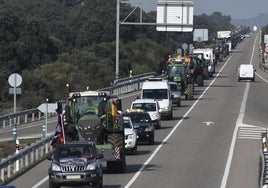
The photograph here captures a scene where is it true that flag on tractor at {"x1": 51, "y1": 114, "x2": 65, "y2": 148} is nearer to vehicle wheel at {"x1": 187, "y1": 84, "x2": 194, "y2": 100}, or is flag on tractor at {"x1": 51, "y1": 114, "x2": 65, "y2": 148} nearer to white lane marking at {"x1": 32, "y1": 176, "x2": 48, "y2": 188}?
white lane marking at {"x1": 32, "y1": 176, "x2": 48, "y2": 188}

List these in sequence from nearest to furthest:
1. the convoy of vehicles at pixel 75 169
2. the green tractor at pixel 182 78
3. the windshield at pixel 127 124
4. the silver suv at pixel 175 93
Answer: the convoy of vehicles at pixel 75 169, the windshield at pixel 127 124, the silver suv at pixel 175 93, the green tractor at pixel 182 78

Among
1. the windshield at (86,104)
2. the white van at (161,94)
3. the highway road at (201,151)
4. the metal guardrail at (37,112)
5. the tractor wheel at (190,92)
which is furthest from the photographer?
the tractor wheel at (190,92)

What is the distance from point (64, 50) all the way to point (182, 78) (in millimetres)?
59946

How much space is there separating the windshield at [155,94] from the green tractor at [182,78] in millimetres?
12049

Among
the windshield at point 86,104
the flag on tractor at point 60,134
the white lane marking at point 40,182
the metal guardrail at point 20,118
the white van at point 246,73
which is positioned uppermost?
the windshield at point 86,104

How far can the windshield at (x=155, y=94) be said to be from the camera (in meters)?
51.1

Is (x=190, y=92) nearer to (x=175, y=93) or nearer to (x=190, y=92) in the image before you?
(x=190, y=92)

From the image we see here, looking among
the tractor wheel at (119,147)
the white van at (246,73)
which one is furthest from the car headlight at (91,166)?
the white van at (246,73)

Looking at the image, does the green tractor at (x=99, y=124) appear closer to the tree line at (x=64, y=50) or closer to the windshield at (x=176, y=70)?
the tree line at (x=64, y=50)

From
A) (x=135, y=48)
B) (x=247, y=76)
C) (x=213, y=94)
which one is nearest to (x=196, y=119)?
(x=213, y=94)

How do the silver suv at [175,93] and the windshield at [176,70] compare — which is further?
the windshield at [176,70]

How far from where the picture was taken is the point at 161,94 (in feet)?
168

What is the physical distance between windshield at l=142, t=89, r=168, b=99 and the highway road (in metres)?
1.54

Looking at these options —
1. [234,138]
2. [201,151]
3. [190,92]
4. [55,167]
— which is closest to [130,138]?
[201,151]
